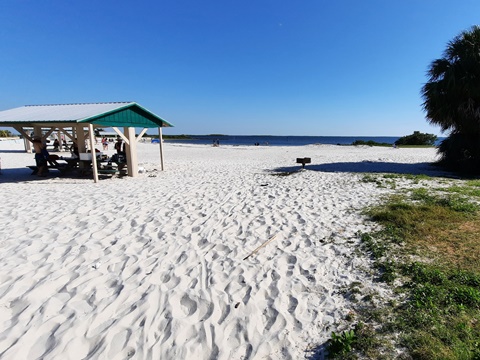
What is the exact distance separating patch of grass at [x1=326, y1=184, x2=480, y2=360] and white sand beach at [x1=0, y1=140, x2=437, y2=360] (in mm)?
304

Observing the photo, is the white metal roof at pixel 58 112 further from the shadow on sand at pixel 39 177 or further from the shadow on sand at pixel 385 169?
the shadow on sand at pixel 385 169

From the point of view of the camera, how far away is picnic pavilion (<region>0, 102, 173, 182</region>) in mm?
10330

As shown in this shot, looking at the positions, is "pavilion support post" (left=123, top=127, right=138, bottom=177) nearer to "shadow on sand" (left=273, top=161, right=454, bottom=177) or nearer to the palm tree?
"shadow on sand" (left=273, top=161, right=454, bottom=177)

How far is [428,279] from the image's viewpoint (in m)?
3.39

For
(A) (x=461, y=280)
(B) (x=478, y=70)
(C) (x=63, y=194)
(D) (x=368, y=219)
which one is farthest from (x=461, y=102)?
(C) (x=63, y=194)

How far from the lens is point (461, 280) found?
3.32 metres

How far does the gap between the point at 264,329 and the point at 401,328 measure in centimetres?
139

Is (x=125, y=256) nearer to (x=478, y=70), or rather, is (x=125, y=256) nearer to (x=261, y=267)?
(x=261, y=267)

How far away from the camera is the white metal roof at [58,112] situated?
34.0ft

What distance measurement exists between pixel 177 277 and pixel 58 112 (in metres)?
11.7

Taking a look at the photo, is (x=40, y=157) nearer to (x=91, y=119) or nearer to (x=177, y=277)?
(x=91, y=119)

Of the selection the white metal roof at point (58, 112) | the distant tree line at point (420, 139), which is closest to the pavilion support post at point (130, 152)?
the white metal roof at point (58, 112)

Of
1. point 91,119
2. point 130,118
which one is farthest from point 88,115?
point 130,118

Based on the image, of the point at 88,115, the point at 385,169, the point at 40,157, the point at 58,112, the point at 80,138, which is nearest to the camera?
the point at 88,115
